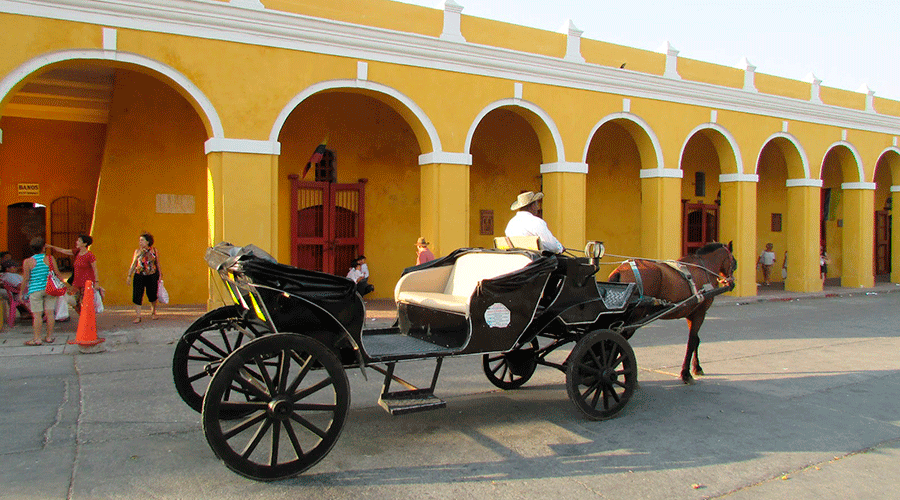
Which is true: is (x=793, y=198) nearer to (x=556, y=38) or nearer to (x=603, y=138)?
(x=603, y=138)

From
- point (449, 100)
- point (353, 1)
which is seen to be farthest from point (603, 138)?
point (353, 1)

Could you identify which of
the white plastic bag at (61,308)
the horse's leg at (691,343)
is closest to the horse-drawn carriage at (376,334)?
the horse's leg at (691,343)

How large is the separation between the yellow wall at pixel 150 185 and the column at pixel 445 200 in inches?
179

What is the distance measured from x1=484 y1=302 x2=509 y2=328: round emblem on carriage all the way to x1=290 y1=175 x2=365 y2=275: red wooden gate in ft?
27.8

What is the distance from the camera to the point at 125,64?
9.26 meters

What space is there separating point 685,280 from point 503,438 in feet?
9.50

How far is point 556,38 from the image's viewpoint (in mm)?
12773

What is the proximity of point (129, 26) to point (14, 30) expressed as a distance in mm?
1393

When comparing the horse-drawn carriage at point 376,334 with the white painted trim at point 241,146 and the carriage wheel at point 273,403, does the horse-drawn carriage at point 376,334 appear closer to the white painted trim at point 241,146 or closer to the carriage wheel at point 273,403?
the carriage wheel at point 273,403

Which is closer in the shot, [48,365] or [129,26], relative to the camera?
[48,365]

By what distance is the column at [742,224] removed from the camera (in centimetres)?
1505

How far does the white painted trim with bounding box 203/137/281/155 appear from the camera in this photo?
9758 mm

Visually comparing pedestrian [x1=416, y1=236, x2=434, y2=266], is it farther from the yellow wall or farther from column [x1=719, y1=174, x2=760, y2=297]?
column [x1=719, y1=174, x2=760, y2=297]


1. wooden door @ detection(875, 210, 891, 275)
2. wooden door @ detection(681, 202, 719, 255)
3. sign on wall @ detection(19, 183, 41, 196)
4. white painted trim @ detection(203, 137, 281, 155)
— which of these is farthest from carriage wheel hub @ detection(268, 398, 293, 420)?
wooden door @ detection(875, 210, 891, 275)
